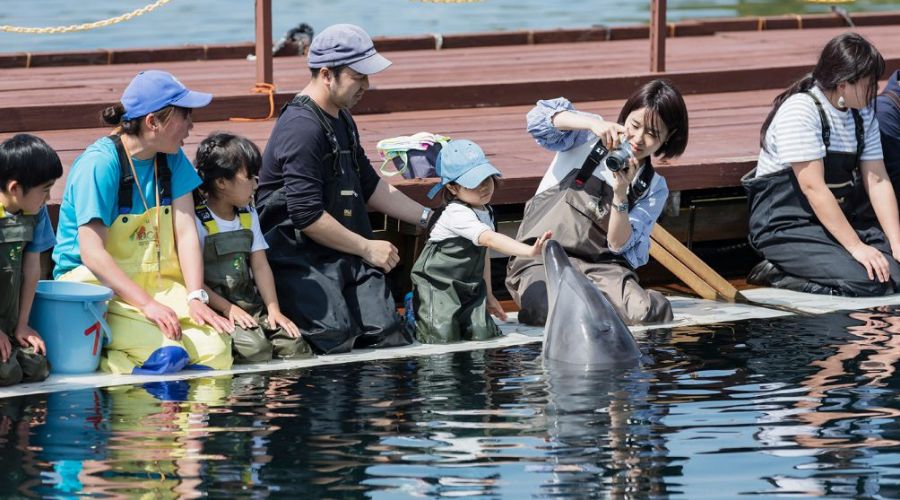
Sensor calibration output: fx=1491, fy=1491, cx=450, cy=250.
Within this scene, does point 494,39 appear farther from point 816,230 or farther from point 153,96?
point 153,96

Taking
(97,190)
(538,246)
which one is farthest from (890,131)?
(97,190)

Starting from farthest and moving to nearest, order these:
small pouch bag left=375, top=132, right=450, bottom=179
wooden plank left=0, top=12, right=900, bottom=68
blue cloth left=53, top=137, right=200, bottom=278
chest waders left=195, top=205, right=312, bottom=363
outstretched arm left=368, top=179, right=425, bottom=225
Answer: wooden plank left=0, top=12, right=900, bottom=68
small pouch bag left=375, top=132, right=450, bottom=179
outstretched arm left=368, top=179, right=425, bottom=225
chest waders left=195, top=205, right=312, bottom=363
blue cloth left=53, top=137, right=200, bottom=278

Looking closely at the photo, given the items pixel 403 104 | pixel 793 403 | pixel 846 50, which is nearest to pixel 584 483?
pixel 793 403

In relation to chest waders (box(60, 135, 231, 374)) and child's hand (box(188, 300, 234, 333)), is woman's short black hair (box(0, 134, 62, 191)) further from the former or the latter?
child's hand (box(188, 300, 234, 333))

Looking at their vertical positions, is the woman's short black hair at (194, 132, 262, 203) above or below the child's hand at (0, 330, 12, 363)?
above

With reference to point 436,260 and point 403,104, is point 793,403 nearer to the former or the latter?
point 436,260

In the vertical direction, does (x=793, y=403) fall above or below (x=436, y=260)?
below

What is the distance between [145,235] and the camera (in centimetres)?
636

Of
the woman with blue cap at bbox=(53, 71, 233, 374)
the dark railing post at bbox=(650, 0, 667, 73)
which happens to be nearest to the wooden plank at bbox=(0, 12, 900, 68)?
the dark railing post at bbox=(650, 0, 667, 73)

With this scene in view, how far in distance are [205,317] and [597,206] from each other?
207cm

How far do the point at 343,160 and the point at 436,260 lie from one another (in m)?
0.64

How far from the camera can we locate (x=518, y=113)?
32.5 feet

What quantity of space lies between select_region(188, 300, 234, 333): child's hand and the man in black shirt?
0.44 meters

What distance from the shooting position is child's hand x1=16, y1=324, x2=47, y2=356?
6016 mm
